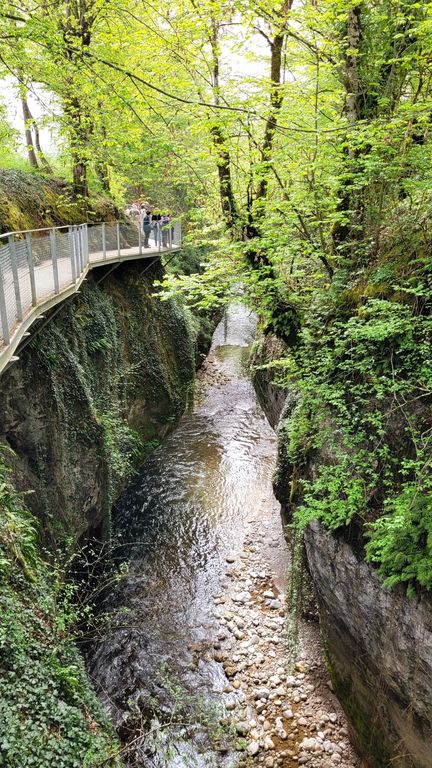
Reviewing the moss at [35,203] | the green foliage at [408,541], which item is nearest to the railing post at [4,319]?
the green foliage at [408,541]

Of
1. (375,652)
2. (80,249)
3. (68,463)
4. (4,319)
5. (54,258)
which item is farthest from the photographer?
(80,249)

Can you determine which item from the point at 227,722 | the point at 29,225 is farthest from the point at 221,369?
the point at 227,722

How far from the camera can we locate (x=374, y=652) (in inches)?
226

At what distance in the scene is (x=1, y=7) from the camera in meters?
5.48

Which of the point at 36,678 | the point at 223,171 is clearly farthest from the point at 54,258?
the point at 36,678

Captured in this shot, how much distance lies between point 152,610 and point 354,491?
5.62 metres

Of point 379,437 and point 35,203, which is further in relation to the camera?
point 35,203

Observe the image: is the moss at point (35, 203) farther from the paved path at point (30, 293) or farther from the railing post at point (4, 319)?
the railing post at point (4, 319)

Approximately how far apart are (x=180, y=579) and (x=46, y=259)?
24.2 ft

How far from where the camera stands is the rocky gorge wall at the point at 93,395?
7.61 m

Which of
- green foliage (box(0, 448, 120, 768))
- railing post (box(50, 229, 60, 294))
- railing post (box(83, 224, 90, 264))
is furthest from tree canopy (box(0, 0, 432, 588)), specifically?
green foliage (box(0, 448, 120, 768))

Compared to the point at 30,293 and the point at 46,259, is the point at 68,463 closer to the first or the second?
the point at 30,293

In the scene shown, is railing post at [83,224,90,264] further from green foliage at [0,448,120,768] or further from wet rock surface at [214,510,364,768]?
wet rock surface at [214,510,364,768]

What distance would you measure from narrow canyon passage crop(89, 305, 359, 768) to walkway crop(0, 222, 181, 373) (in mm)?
4865
